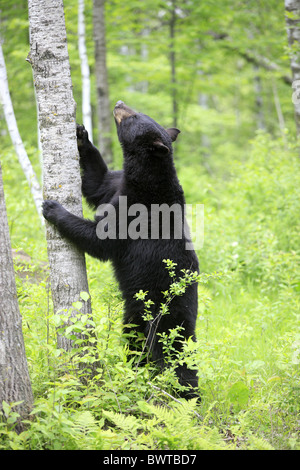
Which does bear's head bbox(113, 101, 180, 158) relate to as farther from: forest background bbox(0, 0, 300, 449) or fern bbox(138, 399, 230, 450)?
fern bbox(138, 399, 230, 450)

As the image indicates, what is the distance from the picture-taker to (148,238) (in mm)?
3734

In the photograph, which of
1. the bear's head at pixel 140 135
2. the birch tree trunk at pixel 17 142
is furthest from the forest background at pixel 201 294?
the bear's head at pixel 140 135

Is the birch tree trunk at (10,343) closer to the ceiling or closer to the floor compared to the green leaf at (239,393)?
closer to the ceiling

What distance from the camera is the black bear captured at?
143 inches

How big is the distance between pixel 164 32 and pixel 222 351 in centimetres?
1246

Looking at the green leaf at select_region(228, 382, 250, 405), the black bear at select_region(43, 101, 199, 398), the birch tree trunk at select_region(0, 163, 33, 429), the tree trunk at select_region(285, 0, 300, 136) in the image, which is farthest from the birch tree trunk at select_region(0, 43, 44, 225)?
the tree trunk at select_region(285, 0, 300, 136)

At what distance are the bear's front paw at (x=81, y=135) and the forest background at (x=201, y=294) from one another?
24.7 inches

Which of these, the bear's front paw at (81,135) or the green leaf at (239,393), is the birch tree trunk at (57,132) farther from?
the green leaf at (239,393)

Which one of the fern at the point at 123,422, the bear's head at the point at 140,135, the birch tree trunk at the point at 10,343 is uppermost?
the bear's head at the point at 140,135

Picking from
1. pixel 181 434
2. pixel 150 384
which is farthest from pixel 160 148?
pixel 181 434

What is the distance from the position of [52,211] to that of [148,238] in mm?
884

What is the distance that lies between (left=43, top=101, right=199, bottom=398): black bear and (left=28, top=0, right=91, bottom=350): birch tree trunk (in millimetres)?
149

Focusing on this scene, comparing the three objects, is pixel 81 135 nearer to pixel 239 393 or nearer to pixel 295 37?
pixel 239 393

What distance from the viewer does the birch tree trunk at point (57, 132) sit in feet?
10.6
